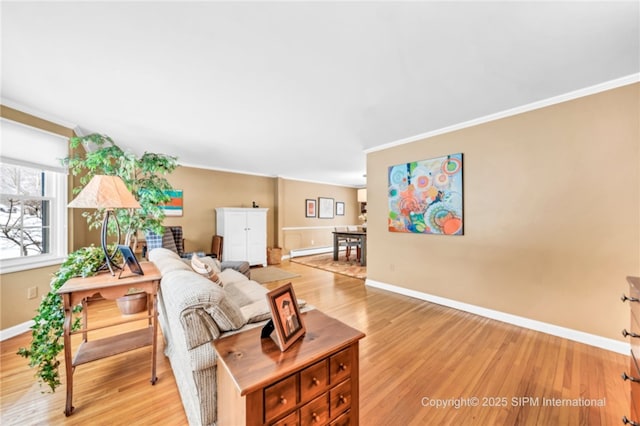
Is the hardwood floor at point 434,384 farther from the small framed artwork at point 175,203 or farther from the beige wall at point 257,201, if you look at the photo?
the beige wall at point 257,201

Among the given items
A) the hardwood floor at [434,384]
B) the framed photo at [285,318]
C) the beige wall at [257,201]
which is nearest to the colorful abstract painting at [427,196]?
the hardwood floor at [434,384]

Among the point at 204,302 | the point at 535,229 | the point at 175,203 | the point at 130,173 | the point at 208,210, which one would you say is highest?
the point at 130,173

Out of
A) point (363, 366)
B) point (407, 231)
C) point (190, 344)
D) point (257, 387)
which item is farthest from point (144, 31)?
point (407, 231)

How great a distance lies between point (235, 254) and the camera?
5.27 metres

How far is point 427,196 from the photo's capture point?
3367mm

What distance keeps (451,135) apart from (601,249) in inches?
74.3

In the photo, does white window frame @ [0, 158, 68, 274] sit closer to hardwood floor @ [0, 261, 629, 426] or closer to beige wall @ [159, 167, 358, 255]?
hardwood floor @ [0, 261, 629, 426]

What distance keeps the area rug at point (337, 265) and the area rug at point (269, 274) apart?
33.8 inches

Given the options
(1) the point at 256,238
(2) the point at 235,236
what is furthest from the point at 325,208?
(2) the point at 235,236

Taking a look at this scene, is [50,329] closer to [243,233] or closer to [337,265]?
[243,233]

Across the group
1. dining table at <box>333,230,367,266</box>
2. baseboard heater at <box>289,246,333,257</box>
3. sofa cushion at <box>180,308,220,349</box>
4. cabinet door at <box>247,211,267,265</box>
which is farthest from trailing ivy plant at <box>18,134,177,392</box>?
baseboard heater at <box>289,246,333,257</box>

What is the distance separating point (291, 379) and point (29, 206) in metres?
3.74

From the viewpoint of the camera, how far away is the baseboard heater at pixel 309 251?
22.9ft

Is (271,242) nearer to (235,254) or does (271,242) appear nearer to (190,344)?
(235,254)
